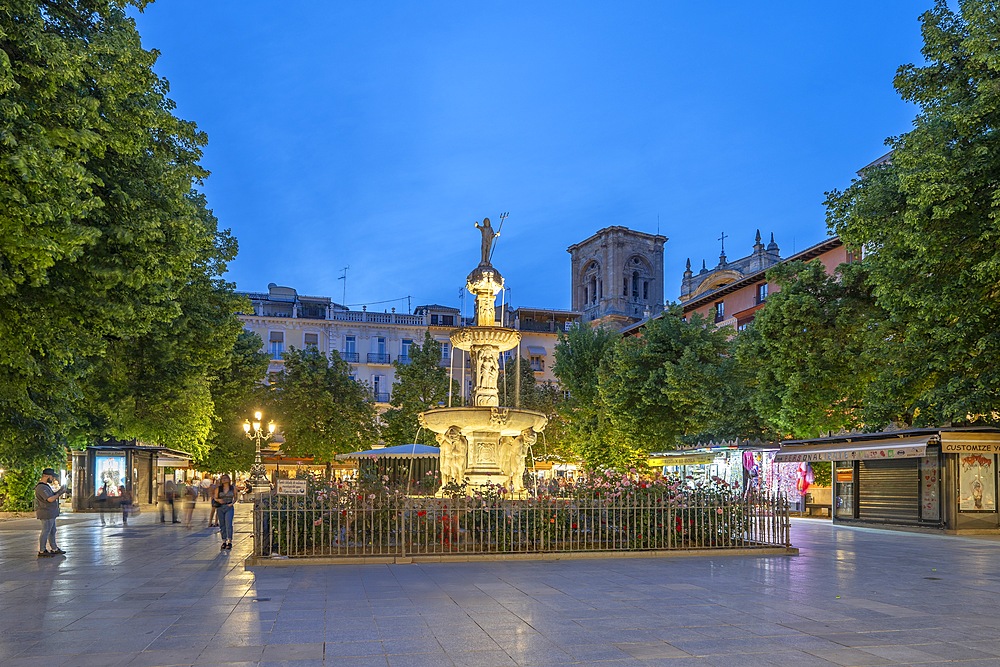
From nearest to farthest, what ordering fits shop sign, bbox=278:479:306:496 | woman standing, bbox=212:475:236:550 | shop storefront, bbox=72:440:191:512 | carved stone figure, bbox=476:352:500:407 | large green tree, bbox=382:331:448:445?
shop sign, bbox=278:479:306:496, woman standing, bbox=212:475:236:550, carved stone figure, bbox=476:352:500:407, shop storefront, bbox=72:440:191:512, large green tree, bbox=382:331:448:445

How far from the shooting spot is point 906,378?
20891 millimetres

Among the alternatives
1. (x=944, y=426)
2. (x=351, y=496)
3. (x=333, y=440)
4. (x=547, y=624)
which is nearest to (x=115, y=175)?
(x=351, y=496)

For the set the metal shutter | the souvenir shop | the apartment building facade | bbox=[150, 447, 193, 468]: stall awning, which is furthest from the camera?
the apartment building facade

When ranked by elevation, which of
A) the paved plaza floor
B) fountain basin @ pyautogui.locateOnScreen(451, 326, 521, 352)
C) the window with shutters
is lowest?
Answer: the paved plaza floor

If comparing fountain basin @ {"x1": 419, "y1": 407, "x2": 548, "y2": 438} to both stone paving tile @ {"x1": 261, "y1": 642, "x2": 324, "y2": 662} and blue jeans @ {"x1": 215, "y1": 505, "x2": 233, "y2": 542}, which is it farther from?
stone paving tile @ {"x1": 261, "y1": 642, "x2": 324, "y2": 662}

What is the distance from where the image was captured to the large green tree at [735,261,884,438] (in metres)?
23.7

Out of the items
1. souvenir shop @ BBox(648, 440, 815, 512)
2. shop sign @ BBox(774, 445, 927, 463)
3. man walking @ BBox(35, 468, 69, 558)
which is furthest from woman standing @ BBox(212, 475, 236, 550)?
souvenir shop @ BBox(648, 440, 815, 512)

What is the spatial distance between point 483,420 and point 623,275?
77.3m

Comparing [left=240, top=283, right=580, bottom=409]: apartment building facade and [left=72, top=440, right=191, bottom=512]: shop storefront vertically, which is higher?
[left=240, top=283, right=580, bottom=409]: apartment building facade

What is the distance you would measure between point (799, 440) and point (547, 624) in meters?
23.1

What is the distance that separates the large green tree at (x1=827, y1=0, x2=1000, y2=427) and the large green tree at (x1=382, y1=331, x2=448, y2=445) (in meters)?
30.4

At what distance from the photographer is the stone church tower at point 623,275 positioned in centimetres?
9575

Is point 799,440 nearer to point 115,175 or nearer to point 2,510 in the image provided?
point 115,175

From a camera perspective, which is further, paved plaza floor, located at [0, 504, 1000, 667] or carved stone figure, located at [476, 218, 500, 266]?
carved stone figure, located at [476, 218, 500, 266]
